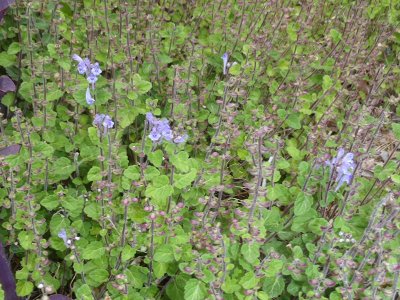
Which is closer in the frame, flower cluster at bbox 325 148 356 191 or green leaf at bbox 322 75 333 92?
flower cluster at bbox 325 148 356 191

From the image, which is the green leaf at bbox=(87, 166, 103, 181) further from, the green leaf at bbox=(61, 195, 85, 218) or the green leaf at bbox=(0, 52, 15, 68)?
the green leaf at bbox=(0, 52, 15, 68)

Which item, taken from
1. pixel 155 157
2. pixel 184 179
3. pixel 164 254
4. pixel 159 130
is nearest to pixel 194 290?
pixel 164 254

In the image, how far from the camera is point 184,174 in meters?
2.46

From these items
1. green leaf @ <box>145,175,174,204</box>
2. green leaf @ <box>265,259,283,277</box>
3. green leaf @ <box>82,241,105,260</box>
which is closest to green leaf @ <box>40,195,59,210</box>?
green leaf @ <box>82,241,105,260</box>

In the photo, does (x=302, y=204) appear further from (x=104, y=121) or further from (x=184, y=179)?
(x=104, y=121)

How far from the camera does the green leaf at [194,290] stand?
230cm

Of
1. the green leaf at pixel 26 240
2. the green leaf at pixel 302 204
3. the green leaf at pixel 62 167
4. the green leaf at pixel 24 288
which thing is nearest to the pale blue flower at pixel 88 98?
the green leaf at pixel 62 167

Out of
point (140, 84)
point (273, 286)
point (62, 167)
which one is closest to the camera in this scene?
point (273, 286)

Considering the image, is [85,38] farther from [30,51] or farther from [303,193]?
[303,193]

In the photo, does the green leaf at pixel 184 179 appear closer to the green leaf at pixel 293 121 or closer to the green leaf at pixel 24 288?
the green leaf at pixel 24 288

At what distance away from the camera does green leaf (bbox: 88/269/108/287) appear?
7.98 feet

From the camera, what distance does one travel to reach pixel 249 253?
2.33 meters

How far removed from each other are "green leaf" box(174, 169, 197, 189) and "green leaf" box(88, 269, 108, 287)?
551 mm

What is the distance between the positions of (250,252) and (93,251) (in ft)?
2.43
